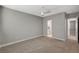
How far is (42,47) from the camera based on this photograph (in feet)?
4.63

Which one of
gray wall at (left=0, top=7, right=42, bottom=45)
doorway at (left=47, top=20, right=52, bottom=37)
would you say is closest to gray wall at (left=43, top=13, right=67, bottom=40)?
doorway at (left=47, top=20, right=52, bottom=37)

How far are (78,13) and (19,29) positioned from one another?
109cm

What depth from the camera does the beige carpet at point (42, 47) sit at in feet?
4.48

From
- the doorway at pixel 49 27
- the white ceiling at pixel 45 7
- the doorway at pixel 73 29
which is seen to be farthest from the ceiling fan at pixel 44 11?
the doorway at pixel 73 29

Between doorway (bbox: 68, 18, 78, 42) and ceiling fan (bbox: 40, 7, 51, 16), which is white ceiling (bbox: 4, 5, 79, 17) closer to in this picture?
ceiling fan (bbox: 40, 7, 51, 16)

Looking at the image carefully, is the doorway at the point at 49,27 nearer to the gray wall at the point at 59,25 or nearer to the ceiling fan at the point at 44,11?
the gray wall at the point at 59,25

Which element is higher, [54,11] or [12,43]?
[54,11]

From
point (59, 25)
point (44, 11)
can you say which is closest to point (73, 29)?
point (59, 25)

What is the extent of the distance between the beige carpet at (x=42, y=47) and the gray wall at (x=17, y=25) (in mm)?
126

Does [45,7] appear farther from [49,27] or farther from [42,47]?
[42,47]

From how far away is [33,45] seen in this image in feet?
4.65
